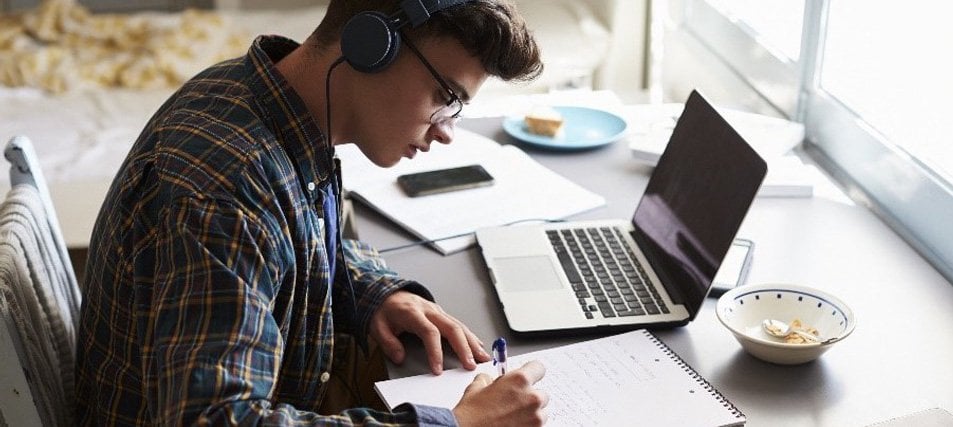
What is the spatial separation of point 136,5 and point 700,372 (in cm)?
299

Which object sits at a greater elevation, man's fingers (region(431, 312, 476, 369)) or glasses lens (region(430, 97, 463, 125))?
glasses lens (region(430, 97, 463, 125))

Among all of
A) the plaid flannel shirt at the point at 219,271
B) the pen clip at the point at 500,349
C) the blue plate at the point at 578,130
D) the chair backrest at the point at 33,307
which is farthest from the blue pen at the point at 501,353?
the blue plate at the point at 578,130

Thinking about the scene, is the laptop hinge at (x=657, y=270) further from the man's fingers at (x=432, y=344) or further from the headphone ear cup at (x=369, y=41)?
the headphone ear cup at (x=369, y=41)

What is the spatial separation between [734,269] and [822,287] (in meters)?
→ 0.11

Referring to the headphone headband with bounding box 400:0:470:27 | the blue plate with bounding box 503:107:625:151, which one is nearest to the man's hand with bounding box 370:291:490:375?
the headphone headband with bounding box 400:0:470:27

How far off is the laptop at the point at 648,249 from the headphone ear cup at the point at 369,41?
35 centimetres

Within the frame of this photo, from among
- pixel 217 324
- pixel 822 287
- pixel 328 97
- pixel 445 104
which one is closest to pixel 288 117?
pixel 328 97

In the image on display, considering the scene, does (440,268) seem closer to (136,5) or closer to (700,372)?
(700,372)

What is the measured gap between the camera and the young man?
891 mm

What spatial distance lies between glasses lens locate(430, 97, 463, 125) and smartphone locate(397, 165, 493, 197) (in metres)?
0.41

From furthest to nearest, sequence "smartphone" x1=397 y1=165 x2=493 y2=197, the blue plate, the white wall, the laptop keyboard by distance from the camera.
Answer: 1. the white wall
2. the blue plate
3. "smartphone" x1=397 y1=165 x2=493 y2=197
4. the laptop keyboard

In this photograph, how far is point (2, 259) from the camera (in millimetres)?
1120

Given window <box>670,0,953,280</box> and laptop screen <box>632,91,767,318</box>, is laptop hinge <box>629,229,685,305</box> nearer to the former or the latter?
laptop screen <box>632,91,767,318</box>

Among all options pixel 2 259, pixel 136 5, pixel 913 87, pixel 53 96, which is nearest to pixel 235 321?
pixel 2 259
